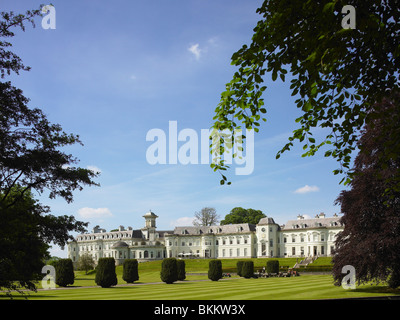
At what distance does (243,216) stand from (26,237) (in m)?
112

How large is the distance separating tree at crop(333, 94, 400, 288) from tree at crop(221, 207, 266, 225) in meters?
93.2

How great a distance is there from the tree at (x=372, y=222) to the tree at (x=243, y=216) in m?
93.2

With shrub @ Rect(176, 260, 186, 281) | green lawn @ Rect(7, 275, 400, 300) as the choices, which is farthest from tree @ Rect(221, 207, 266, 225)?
green lawn @ Rect(7, 275, 400, 300)

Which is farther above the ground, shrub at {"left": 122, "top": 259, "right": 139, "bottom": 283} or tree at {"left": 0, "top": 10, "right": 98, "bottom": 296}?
tree at {"left": 0, "top": 10, "right": 98, "bottom": 296}

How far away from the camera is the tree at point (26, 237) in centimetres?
1130

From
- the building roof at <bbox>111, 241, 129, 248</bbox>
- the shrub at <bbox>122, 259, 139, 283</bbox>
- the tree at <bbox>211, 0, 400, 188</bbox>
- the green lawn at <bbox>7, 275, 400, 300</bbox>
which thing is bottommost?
the building roof at <bbox>111, 241, 129, 248</bbox>

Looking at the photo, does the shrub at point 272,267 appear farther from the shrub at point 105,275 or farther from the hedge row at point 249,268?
the shrub at point 105,275

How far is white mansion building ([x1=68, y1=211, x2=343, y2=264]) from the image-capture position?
91312 millimetres

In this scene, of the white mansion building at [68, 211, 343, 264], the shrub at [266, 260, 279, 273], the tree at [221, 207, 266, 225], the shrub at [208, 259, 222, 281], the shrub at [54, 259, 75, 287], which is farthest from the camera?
the tree at [221, 207, 266, 225]

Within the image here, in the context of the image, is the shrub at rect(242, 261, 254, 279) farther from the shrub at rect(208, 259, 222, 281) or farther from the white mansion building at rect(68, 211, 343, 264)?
the white mansion building at rect(68, 211, 343, 264)

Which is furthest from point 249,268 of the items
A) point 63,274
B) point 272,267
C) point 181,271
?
point 63,274

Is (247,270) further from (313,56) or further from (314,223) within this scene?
(314,223)

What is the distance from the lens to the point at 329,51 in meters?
6.32

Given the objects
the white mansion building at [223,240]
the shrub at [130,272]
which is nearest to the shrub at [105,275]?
the shrub at [130,272]
